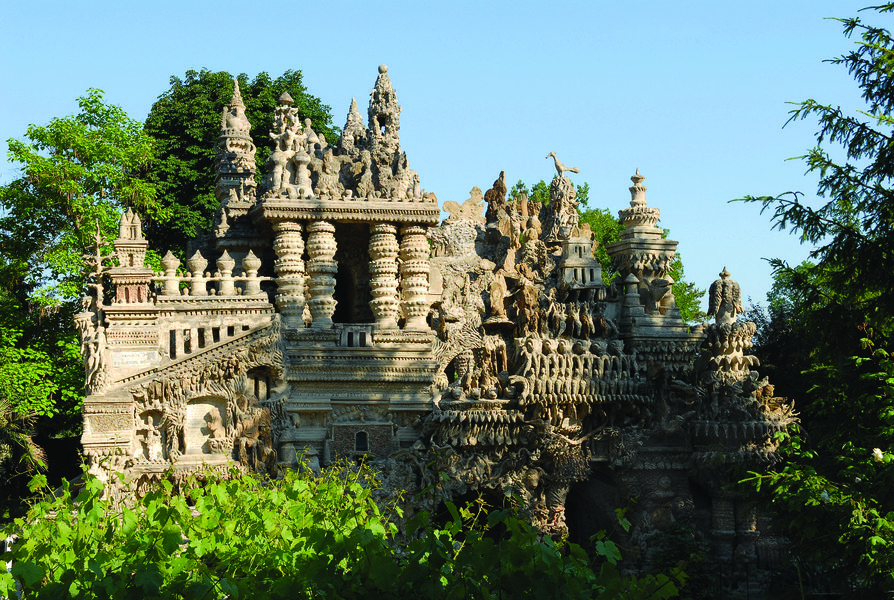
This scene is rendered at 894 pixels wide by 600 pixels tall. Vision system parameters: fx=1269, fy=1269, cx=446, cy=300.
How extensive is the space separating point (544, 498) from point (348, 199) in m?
9.85

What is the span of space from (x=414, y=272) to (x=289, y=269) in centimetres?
351

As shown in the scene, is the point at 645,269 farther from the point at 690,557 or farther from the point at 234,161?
the point at 234,161

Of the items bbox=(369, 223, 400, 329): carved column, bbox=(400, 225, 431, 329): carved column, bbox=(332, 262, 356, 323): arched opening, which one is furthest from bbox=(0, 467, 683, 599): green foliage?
bbox=(332, 262, 356, 323): arched opening

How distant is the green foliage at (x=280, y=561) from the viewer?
14156 mm

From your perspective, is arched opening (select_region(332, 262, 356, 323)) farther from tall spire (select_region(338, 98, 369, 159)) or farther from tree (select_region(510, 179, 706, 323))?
tree (select_region(510, 179, 706, 323))

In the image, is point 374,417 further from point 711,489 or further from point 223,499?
point 223,499

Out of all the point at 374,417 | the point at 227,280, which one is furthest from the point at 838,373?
the point at 227,280

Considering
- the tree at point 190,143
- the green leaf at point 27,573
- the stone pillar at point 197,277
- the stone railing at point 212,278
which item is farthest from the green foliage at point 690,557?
the green leaf at point 27,573

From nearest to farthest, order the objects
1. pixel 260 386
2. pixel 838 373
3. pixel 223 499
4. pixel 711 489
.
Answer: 1. pixel 223 499
2. pixel 838 373
3. pixel 260 386
4. pixel 711 489

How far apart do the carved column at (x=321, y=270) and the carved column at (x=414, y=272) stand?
2.05m

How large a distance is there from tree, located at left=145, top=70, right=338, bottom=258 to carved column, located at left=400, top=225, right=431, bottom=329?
11435 mm

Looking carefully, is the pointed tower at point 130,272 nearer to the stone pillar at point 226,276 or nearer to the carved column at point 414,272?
the stone pillar at point 226,276

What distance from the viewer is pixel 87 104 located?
4347 centimetres

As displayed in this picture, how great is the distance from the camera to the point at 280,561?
17.0 meters
